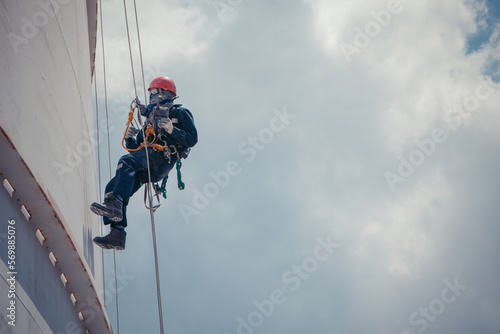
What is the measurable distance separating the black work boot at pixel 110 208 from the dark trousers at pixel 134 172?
11 centimetres

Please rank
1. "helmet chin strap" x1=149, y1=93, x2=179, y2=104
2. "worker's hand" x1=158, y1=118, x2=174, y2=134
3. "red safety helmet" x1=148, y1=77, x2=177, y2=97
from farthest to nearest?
"red safety helmet" x1=148, y1=77, x2=177, y2=97, "helmet chin strap" x1=149, y1=93, x2=179, y2=104, "worker's hand" x1=158, y1=118, x2=174, y2=134

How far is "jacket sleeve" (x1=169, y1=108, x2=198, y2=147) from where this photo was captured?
23.0 feet

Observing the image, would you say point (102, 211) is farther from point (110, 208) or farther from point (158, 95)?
point (158, 95)

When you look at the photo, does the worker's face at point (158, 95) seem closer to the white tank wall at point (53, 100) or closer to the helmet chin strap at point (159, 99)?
the helmet chin strap at point (159, 99)

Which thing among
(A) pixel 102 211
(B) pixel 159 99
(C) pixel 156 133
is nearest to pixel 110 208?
(A) pixel 102 211

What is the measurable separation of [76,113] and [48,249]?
2410 millimetres

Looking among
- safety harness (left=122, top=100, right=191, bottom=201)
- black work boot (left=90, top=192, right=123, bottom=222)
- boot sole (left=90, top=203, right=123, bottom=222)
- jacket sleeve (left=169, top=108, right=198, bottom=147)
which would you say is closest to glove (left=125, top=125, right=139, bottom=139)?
safety harness (left=122, top=100, right=191, bottom=201)

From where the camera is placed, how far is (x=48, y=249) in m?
5.01

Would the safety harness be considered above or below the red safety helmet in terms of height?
below

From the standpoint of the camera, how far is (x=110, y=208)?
6.23m

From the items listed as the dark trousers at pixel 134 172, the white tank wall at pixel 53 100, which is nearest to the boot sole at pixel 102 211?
the dark trousers at pixel 134 172

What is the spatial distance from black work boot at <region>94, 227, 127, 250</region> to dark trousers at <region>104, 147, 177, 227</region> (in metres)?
0.10

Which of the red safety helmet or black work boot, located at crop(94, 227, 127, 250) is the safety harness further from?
black work boot, located at crop(94, 227, 127, 250)

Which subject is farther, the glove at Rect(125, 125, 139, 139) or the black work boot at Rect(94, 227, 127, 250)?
the glove at Rect(125, 125, 139, 139)
